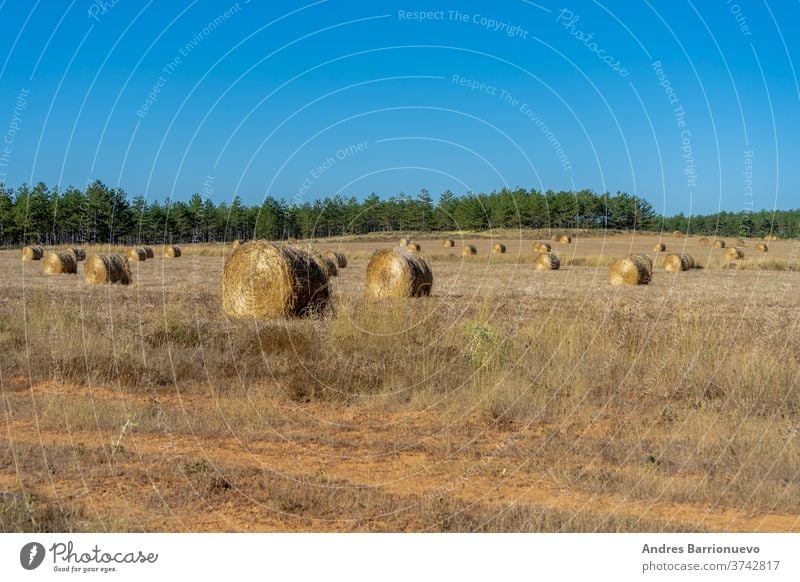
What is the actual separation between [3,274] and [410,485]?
28.2 m

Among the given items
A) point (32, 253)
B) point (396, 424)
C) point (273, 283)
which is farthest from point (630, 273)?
point (32, 253)

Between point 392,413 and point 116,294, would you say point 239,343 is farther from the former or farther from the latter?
point 116,294

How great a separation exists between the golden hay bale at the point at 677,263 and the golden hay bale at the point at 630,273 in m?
9.42

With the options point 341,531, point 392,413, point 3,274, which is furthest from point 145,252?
point 341,531

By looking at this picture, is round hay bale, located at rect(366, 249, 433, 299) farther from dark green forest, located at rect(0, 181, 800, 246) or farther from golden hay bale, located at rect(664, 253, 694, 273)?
dark green forest, located at rect(0, 181, 800, 246)

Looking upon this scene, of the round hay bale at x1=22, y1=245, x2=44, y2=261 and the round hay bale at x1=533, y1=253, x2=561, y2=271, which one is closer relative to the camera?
the round hay bale at x1=533, y1=253, x2=561, y2=271

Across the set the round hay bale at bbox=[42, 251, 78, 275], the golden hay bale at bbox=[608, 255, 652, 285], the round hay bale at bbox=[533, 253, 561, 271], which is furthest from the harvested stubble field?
the round hay bale at bbox=[533, 253, 561, 271]

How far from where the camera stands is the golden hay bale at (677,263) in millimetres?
38094

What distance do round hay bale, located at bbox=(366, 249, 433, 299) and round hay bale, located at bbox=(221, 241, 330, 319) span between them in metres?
4.35

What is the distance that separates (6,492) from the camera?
5.67 meters

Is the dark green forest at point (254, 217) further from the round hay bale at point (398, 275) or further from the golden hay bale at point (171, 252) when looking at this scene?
the round hay bale at point (398, 275)

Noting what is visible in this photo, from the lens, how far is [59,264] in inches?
1217

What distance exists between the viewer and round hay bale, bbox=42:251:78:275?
3095 centimetres

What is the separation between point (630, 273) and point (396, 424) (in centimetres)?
2207
